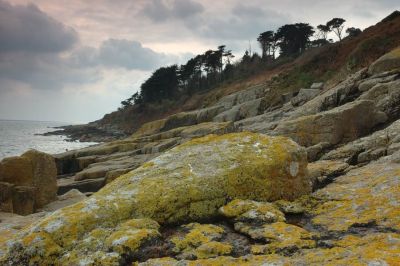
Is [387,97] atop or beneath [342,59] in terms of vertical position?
beneath

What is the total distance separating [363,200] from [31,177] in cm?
1879

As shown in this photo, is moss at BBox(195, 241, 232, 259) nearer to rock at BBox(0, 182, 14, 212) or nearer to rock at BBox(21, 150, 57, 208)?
rock at BBox(0, 182, 14, 212)

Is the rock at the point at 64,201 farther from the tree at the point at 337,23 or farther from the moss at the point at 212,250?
the tree at the point at 337,23

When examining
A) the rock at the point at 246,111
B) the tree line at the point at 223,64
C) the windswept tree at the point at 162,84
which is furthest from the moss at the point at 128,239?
the windswept tree at the point at 162,84

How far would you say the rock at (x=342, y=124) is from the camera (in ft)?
53.8

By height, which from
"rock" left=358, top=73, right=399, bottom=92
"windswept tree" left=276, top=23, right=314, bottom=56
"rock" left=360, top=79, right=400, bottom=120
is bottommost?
"rock" left=360, top=79, right=400, bottom=120

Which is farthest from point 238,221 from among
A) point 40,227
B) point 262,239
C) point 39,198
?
point 39,198

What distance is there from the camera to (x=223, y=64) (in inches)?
5920

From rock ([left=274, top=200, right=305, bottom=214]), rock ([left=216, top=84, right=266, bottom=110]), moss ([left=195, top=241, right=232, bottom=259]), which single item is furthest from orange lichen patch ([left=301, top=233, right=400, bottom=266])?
rock ([left=216, top=84, right=266, bottom=110])

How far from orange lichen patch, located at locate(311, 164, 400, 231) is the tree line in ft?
359

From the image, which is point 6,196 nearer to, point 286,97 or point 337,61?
point 286,97

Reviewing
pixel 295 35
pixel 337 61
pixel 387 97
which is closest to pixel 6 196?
pixel 387 97

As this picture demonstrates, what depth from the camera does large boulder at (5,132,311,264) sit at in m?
6.75

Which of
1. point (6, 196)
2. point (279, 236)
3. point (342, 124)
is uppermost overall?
point (342, 124)
